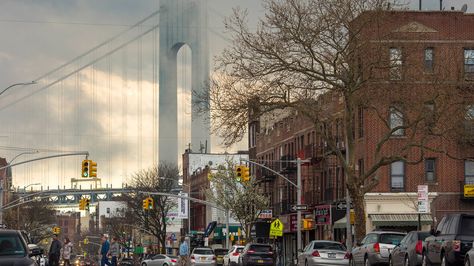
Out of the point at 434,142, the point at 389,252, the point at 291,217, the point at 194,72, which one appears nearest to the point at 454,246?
the point at 389,252

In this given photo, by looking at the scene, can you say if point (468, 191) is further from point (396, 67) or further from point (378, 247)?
point (378, 247)

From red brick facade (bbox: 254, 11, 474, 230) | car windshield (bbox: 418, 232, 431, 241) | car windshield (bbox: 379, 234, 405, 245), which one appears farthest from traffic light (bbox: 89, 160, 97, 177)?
car windshield (bbox: 418, 232, 431, 241)

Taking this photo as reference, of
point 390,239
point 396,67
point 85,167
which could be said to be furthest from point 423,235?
point 85,167

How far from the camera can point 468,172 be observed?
6800cm

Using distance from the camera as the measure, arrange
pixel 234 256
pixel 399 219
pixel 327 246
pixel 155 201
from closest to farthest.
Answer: pixel 327 246, pixel 234 256, pixel 399 219, pixel 155 201

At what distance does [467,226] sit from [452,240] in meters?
0.60

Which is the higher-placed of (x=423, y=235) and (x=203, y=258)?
(x=423, y=235)

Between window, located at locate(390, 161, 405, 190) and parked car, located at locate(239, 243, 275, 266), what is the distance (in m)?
14.7

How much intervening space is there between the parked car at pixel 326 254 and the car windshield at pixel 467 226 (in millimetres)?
14654

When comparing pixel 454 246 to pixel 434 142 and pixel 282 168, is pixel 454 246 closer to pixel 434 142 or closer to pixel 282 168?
pixel 434 142

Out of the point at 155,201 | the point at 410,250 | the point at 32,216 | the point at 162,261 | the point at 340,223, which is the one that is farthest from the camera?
the point at 32,216

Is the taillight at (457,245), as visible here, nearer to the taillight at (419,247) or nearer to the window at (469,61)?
the taillight at (419,247)

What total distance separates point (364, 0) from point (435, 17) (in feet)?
73.0

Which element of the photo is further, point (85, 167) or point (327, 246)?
point (85, 167)
